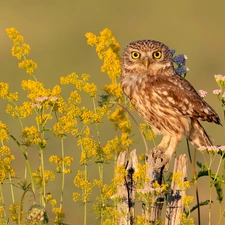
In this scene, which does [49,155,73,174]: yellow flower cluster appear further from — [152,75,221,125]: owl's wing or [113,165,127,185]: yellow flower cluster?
[152,75,221,125]: owl's wing

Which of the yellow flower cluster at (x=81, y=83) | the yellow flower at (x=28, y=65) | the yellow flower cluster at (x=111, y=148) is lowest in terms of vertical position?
the yellow flower cluster at (x=111, y=148)

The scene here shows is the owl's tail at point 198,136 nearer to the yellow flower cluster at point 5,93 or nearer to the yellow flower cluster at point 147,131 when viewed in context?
the yellow flower cluster at point 147,131

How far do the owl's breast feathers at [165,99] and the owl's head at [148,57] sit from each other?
3.4 inches

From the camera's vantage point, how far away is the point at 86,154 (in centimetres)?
744

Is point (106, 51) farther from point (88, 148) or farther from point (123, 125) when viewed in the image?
point (88, 148)

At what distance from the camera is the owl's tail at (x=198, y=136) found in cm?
874

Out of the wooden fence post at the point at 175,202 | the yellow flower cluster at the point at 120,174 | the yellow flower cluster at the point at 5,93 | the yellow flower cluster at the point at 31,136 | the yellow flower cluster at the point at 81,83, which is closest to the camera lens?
the yellow flower cluster at the point at 120,174

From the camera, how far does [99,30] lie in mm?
28312

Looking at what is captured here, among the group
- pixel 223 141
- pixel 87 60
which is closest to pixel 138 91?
pixel 223 141

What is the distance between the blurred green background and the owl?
8872mm

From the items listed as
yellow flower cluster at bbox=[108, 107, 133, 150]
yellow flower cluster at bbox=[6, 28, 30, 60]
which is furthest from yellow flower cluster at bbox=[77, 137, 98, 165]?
yellow flower cluster at bbox=[6, 28, 30, 60]

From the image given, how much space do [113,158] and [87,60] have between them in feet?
56.6

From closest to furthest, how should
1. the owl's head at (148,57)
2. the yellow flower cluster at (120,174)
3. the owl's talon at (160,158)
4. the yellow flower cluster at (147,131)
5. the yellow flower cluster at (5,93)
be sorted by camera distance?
the yellow flower cluster at (120,174) < the owl's talon at (160,158) < the yellow flower cluster at (5,93) < the yellow flower cluster at (147,131) < the owl's head at (148,57)

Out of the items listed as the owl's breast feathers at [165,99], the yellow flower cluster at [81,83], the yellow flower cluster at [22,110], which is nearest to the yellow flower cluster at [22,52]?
the yellow flower cluster at [81,83]
